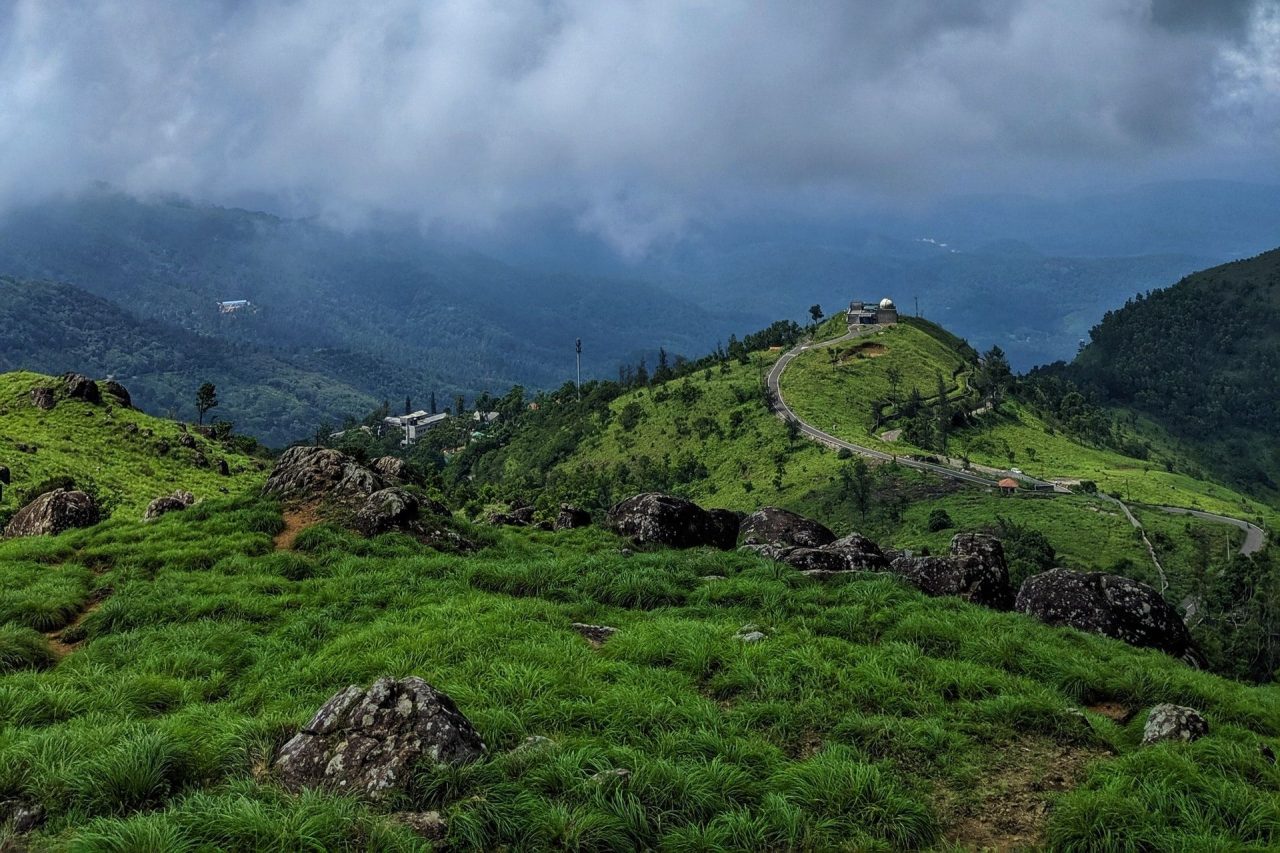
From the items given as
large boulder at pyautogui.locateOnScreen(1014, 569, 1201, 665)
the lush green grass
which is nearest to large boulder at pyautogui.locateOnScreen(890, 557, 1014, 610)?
large boulder at pyautogui.locateOnScreen(1014, 569, 1201, 665)

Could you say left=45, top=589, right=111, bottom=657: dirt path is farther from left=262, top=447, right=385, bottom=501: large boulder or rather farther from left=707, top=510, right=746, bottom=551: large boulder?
left=707, top=510, right=746, bottom=551: large boulder

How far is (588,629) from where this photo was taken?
46.3 feet

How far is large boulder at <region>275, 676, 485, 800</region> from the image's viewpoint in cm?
785

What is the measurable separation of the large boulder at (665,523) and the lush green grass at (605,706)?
5938 mm

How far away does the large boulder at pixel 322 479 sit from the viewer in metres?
21.7

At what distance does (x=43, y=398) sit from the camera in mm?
63188

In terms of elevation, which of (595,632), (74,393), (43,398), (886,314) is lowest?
(595,632)

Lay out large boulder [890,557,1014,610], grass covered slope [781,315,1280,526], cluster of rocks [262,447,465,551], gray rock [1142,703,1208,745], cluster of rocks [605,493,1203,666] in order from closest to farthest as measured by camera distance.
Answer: gray rock [1142,703,1208,745] < cluster of rocks [605,493,1203,666] < large boulder [890,557,1014,610] < cluster of rocks [262,447,465,551] < grass covered slope [781,315,1280,526]

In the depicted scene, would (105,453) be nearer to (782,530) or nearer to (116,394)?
(116,394)

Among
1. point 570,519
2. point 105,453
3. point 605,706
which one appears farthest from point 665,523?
point 105,453

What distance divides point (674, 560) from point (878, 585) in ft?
16.3

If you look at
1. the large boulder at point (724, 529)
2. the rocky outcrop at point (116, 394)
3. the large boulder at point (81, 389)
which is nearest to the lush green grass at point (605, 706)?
the large boulder at point (724, 529)

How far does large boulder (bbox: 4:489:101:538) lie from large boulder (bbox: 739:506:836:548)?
75.0 ft

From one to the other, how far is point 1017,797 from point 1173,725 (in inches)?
138
